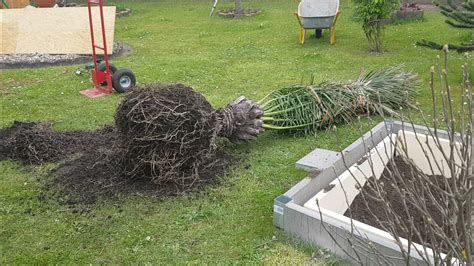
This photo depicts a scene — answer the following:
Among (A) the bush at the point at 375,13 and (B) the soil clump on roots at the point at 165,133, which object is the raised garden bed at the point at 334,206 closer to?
(B) the soil clump on roots at the point at 165,133

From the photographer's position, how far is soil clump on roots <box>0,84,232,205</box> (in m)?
3.95

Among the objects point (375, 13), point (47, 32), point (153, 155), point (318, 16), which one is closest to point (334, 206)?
point (153, 155)

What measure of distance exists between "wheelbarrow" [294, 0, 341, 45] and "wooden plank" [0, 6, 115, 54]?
4023 millimetres

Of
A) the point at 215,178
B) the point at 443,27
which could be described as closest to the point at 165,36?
the point at 443,27

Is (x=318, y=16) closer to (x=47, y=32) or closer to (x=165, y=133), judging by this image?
(x=47, y=32)

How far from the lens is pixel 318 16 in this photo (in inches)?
387

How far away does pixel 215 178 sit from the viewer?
14.0 feet

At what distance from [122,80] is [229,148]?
2.66 metres

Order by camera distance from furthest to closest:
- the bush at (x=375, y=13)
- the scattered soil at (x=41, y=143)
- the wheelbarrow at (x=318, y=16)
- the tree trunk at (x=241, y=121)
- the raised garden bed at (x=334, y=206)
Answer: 1. the wheelbarrow at (x=318, y=16)
2. the bush at (x=375, y=13)
3. the scattered soil at (x=41, y=143)
4. the tree trunk at (x=241, y=121)
5. the raised garden bed at (x=334, y=206)

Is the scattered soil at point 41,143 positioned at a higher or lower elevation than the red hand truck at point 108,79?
lower

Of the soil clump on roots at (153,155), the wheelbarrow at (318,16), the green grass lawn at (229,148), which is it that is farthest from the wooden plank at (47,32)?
the soil clump on roots at (153,155)

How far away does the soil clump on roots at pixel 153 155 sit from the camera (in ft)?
13.0

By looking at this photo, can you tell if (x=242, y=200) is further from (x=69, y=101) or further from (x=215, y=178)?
(x=69, y=101)

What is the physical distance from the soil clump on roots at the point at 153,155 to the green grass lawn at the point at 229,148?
0.50 feet
